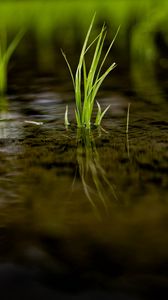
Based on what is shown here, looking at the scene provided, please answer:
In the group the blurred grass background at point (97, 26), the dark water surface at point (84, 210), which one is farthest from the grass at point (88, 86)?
the blurred grass background at point (97, 26)

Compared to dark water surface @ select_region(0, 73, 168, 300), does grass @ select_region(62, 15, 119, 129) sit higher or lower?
higher

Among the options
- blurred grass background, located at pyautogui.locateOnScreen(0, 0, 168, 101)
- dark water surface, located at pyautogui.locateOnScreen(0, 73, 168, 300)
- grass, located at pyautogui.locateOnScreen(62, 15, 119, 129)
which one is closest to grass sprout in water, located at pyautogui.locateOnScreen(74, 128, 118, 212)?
dark water surface, located at pyautogui.locateOnScreen(0, 73, 168, 300)

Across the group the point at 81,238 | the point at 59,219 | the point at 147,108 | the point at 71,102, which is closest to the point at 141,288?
the point at 81,238

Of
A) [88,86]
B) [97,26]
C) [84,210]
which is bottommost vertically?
[84,210]

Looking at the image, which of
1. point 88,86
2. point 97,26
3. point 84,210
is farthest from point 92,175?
point 97,26

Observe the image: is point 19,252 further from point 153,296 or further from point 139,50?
point 139,50

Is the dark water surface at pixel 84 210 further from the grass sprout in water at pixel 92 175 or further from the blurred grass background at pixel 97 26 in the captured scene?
the blurred grass background at pixel 97 26

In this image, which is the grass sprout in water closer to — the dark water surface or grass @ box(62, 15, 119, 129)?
the dark water surface

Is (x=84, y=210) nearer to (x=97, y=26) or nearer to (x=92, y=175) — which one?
(x=92, y=175)
